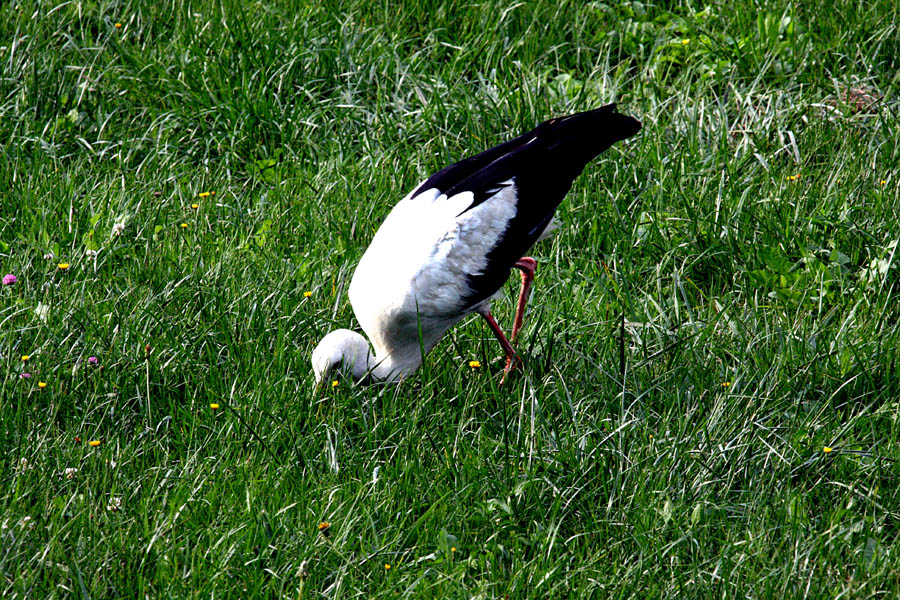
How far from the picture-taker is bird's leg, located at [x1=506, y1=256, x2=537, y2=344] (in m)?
4.62

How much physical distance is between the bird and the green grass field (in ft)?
0.48

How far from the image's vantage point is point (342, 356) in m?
4.09

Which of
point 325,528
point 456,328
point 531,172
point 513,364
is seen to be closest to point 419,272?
point 513,364

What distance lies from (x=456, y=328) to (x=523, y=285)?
0.35 m

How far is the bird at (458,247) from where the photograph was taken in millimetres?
4223

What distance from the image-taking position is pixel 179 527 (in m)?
3.34

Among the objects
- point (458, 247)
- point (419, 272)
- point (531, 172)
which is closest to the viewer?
point (419, 272)

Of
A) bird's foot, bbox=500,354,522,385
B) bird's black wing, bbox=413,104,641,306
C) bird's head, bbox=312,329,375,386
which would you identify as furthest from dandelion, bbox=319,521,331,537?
bird's black wing, bbox=413,104,641,306

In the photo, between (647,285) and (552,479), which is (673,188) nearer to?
(647,285)

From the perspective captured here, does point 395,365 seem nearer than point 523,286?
Yes

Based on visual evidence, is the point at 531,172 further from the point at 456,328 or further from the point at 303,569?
the point at 303,569

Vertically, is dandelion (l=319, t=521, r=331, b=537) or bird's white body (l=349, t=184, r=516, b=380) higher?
bird's white body (l=349, t=184, r=516, b=380)

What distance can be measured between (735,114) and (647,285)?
1.47 metres

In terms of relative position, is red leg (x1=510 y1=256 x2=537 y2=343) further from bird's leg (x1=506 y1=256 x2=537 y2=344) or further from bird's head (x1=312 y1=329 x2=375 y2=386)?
bird's head (x1=312 y1=329 x2=375 y2=386)
